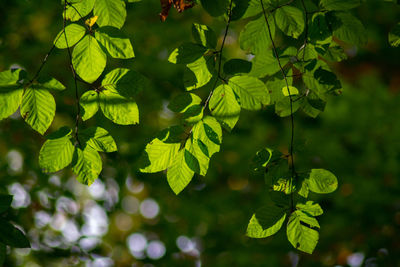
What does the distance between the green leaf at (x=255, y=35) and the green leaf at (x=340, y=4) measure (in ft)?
0.53

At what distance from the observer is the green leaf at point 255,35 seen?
3.49 feet

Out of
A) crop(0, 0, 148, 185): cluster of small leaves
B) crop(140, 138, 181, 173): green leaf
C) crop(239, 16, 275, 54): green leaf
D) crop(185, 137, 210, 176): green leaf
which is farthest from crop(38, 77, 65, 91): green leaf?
crop(239, 16, 275, 54): green leaf

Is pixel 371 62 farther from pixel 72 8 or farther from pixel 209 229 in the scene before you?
pixel 72 8

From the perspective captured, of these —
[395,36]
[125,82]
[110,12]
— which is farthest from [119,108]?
[395,36]

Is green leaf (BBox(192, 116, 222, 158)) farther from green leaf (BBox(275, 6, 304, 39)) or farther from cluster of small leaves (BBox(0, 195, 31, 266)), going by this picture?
cluster of small leaves (BBox(0, 195, 31, 266))

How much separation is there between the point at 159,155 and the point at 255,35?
466 mm

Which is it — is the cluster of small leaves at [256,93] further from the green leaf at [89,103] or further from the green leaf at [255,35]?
the green leaf at [89,103]

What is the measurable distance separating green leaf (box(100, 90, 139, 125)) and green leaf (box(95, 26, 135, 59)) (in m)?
0.11

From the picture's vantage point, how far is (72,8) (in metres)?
1.01

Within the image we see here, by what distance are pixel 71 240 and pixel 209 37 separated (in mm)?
2185

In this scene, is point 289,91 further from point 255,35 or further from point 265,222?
point 265,222

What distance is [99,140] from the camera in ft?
3.21

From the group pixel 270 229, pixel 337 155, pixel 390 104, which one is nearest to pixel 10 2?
pixel 270 229

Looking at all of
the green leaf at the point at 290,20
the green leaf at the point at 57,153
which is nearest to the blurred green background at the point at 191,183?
the green leaf at the point at 57,153
